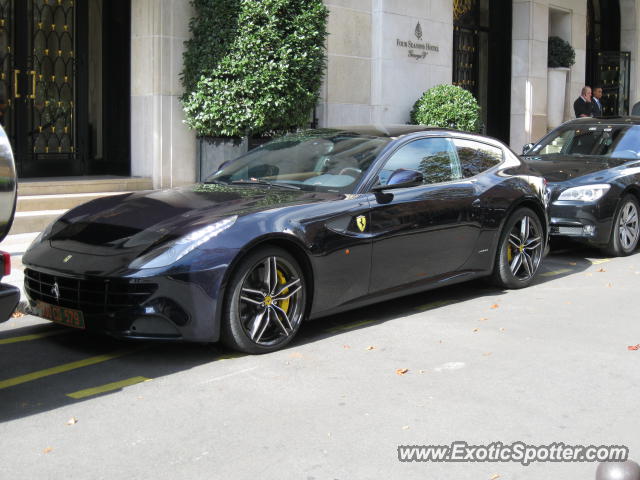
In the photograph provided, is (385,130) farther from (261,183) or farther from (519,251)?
(519,251)

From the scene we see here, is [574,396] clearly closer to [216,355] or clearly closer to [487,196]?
[216,355]

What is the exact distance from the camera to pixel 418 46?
18.2m

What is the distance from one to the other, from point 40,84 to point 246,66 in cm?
307

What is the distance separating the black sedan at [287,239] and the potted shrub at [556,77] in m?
15.1

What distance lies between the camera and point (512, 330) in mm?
6824

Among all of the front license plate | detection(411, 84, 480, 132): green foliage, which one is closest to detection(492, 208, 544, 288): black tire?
the front license plate

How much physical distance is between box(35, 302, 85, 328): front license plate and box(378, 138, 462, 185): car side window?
2.54m

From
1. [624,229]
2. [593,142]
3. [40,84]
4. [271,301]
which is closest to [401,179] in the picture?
[271,301]

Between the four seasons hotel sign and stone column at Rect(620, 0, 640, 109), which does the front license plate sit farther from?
stone column at Rect(620, 0, 640, 109)

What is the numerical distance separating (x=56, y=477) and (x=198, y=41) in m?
10.5

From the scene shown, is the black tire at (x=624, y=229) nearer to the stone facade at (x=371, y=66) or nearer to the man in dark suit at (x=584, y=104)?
the stone facade at (x=371, y=66)

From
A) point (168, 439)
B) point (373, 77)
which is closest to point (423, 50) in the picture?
point (373, 77)

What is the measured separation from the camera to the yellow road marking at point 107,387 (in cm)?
514

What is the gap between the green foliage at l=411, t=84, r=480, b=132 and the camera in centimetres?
1678
